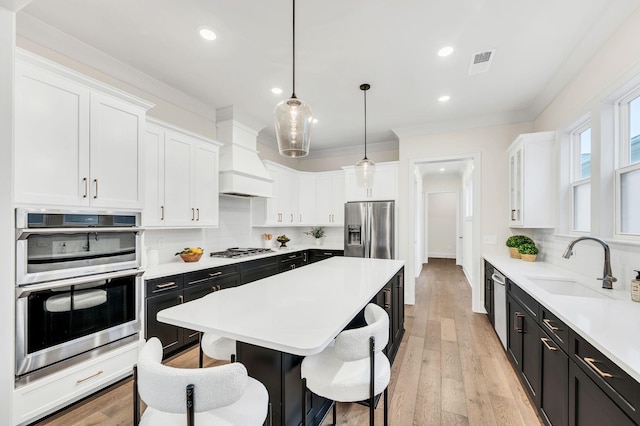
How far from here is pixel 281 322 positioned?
1330 millimetres

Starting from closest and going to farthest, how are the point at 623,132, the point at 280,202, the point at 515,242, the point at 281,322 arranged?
the point at 281,322
the point at 623,132
the point at 515,242
the point at 280,202

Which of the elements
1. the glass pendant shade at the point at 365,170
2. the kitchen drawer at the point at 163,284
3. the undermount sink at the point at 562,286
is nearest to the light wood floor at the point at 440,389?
the kitchen drawer at the point at 163,284

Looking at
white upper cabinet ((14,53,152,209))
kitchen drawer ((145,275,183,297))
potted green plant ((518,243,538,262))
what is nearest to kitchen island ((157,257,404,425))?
kitchen drawer ((145,275,183,297))

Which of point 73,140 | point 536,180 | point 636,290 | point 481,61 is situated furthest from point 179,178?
point 536,180

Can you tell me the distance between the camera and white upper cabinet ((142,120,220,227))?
283cm

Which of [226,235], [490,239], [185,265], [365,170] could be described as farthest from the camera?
Result: [226,235]

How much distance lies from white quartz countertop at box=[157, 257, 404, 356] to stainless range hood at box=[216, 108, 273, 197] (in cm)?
195

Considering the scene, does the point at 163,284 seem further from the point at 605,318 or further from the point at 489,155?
the point at 489,155

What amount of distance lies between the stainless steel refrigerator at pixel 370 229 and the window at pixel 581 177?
2270 millimetres

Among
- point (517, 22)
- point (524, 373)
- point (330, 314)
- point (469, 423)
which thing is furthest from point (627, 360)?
point (517, 22)

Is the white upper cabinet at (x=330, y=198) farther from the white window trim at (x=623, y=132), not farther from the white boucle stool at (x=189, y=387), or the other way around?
the white boucle stool at (x=189, y=387)

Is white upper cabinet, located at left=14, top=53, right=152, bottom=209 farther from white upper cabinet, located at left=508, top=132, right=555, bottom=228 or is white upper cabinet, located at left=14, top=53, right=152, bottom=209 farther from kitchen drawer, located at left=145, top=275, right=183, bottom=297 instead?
white upper cabinet, located at left=508, top=132, right=555, bottom=228

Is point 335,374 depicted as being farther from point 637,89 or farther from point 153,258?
point 637,89

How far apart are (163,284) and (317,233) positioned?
132 inches
